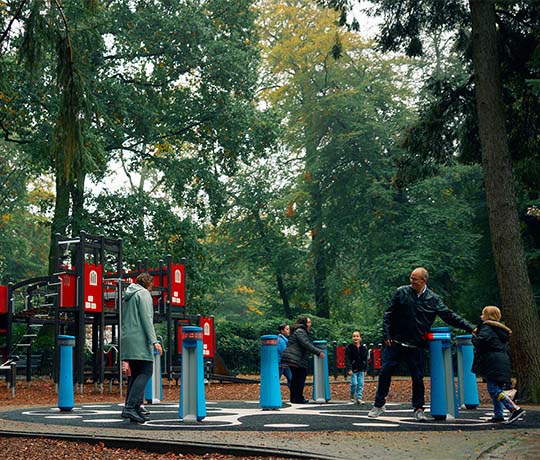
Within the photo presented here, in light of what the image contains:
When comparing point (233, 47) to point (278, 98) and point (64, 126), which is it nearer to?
point (278, 98)

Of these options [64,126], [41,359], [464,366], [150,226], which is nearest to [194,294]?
[150,226]

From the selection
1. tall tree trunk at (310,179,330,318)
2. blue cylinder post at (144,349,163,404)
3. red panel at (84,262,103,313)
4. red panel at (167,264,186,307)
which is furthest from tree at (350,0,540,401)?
tall tree trunk at (310,179,330,318)

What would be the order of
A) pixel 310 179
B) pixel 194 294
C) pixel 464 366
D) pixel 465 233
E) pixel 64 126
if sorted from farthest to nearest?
pixel 310 179, pixel 465 233, pixel 194 294, pixel 464 366, pixel 64 126

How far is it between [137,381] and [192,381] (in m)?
0.70

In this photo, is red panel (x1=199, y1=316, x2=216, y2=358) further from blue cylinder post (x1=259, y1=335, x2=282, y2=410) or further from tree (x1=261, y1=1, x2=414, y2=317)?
tree (x1=261, y1=1, x2=414, y2=317)

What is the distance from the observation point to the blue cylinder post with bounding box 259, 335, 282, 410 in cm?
1322

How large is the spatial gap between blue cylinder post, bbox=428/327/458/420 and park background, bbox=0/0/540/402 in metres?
4.85

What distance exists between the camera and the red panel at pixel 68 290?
20.4 m

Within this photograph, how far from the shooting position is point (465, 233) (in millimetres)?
37250

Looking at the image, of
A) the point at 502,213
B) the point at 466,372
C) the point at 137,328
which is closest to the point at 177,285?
the point at 502,213

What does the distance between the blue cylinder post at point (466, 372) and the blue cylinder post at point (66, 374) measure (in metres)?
6.12

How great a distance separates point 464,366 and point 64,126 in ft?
23.7

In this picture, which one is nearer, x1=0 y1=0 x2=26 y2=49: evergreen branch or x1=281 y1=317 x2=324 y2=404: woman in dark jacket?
x1=0 y1=0 x2=26 y2=49: evergreen branch

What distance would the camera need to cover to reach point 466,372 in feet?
43.4
